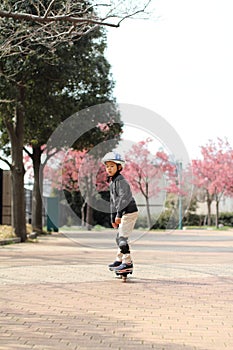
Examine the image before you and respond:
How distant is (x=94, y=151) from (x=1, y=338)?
79.0ft

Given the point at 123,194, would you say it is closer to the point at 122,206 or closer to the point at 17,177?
the point at 122,206

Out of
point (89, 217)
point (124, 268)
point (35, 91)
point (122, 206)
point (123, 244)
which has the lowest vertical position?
point (124, 268)

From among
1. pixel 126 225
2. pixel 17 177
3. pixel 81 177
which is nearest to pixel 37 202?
pixel 17 177

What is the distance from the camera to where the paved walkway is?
16.8 ft

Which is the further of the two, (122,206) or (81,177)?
(81,177)

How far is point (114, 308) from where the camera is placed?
674 cm

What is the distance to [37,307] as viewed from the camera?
22.2 ft

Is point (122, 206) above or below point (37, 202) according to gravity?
below

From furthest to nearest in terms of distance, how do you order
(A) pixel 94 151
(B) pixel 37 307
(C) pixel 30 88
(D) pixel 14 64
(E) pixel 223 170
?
(E) pixel 223 170, (A) pixel 94 151, (C) pixel 30 88, (D) pixel 14 64, (B) pixel 37 307

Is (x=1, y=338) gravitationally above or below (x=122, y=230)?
below

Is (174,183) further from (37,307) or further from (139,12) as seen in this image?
(37,307)

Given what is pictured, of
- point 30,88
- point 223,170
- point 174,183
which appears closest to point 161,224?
point 174,183

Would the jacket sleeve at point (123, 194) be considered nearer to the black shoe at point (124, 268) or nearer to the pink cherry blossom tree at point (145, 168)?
the black shoe at point (124, 268)

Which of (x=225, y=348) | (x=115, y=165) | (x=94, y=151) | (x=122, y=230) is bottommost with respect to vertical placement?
(x=225, y=348)
